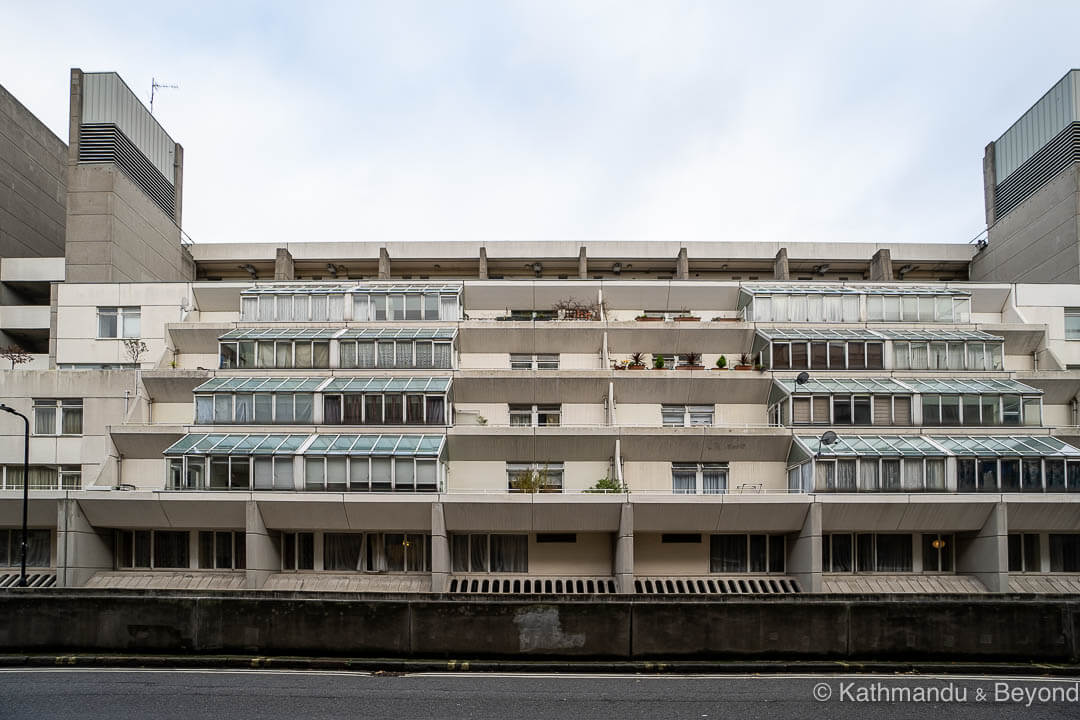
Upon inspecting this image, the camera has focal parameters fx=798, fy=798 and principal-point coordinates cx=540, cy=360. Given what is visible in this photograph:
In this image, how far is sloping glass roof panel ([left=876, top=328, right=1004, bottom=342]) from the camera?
37.2 meters

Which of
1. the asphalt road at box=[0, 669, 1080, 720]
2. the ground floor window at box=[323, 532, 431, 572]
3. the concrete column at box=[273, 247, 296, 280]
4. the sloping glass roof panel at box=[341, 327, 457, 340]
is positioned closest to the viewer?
the asphalt road at box=[0, 669, 1080, 720]

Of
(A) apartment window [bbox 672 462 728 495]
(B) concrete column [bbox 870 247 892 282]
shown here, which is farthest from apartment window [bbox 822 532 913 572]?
(B) concrete column [bbox 870 247 892 282]

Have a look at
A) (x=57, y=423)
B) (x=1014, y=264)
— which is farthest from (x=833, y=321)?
(x=57, y=423)

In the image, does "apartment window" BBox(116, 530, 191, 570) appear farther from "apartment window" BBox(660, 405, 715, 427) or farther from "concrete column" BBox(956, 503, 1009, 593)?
"concrete column" BBox(956, 503, 1009, 593)

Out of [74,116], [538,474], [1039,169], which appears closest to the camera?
[538,474]

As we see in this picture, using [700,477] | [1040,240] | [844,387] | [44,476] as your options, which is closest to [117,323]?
[44,476]

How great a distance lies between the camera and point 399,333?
37188 millimetres

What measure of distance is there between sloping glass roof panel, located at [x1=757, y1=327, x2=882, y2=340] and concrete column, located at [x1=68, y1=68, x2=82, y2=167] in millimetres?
35467

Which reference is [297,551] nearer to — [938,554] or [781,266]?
[938,554]

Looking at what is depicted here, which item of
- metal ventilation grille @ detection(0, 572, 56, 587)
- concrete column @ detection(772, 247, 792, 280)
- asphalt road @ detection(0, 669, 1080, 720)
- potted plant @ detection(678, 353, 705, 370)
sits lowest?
metal ventilation grille @ detection(0, 572, 56, 587)

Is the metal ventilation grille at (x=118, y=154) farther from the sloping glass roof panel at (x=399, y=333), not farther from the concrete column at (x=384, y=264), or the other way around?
the sloping glass roof panel at (x=399, y=333)

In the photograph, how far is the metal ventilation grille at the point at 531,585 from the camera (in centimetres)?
3309

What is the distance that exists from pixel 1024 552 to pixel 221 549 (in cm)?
3511

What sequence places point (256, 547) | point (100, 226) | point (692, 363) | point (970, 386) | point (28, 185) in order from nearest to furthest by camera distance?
point (256, 547)
point (970, 386)
point (692, 363)
point (100, 226)
point (28, 185)
